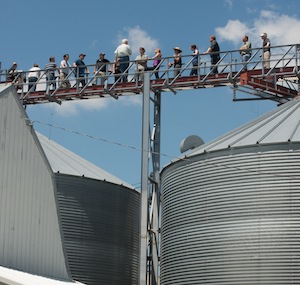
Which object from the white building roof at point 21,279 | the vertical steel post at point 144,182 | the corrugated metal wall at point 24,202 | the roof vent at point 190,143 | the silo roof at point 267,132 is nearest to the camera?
the white building roof at point 21,279

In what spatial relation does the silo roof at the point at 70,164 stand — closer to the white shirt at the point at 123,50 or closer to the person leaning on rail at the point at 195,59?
the white shirt at the point at 123,50

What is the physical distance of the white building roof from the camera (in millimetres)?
20484

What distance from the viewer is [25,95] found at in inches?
1715

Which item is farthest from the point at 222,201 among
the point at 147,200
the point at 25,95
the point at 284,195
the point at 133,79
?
the point at 25,95

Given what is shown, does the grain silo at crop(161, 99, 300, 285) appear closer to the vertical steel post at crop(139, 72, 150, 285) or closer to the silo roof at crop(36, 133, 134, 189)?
the vertical steel post at crop(139, 72, 150, 285)

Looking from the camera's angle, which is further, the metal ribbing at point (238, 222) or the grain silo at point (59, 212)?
the metal ribbing at point (238, 222)

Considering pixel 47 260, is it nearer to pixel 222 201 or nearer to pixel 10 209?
pixel 10 209

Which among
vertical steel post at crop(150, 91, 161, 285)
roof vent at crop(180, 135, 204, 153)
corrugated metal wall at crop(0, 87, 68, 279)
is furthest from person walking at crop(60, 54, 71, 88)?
corrugated metal wall at crop(0, 87, 68, 279)

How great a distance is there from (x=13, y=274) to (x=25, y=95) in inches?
866

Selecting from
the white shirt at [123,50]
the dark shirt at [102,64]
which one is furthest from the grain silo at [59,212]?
the white shirt at [123,50]

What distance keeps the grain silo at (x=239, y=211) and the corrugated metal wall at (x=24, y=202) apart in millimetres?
7058

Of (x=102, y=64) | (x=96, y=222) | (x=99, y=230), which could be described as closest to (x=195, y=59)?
(x=102, y=64)

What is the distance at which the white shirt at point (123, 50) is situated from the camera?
135 ft

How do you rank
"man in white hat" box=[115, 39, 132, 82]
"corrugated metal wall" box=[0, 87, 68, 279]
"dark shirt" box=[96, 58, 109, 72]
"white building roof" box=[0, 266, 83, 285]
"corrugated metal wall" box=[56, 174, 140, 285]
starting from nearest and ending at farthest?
"white building roof" box=[0, 266, 83, 285]
"corrugated metal wall" box=[0, 87, 68, 279]
"corrugated metal wall" box=[56, 174, 140, 285]
"man in white hat" box=[115, 39, 132, 82]
"dark shirt" box=[96, 58, 109, 72]
